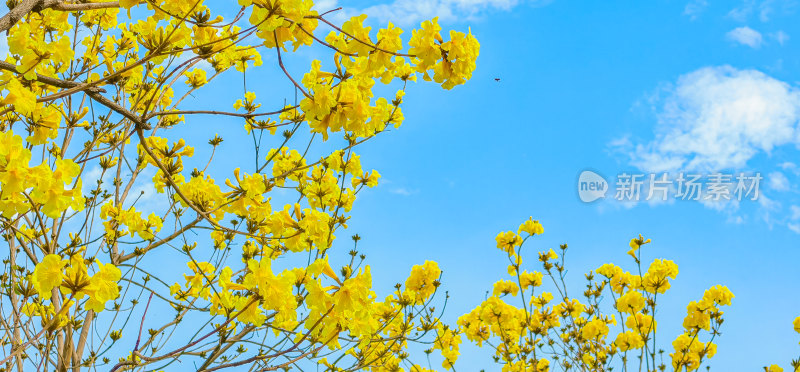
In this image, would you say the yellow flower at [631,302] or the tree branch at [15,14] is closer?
the tree branch at [15,14]

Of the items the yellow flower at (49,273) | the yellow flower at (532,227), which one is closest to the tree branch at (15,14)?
the yellow flower at (49,273)

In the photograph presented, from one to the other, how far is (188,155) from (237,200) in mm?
856

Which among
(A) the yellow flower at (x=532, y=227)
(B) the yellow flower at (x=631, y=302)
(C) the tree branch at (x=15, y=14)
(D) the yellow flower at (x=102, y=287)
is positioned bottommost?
(D) the yellow flower at (x=102, y=287)

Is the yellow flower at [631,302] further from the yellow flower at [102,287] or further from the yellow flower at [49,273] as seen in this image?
A: the yellow flower at [49,273]

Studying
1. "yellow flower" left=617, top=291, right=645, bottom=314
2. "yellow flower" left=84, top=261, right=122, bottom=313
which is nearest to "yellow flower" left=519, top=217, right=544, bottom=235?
"yellow flower" left=617, top=291, right=645, bottom=314

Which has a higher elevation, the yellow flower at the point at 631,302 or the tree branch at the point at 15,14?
the yellow flower at the point at 631,302

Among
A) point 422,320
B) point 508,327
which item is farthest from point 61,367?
point 508,327

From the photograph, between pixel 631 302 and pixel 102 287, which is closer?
pixel 102 287

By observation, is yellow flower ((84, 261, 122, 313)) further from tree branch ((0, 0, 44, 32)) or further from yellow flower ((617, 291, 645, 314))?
yellow flower ((617, 291, 645, 314))

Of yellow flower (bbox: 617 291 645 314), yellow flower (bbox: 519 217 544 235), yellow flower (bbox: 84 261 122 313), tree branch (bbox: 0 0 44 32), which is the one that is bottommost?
yellow flower (bbox: 84 261 122 313)

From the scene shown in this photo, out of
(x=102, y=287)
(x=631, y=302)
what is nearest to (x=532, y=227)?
(x=631, y=302)

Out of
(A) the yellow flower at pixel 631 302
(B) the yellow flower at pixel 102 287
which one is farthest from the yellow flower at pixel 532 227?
(B) the yellow flower at pixel 102 287

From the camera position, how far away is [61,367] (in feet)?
9.40

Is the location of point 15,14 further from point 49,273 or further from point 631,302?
point 631,302
